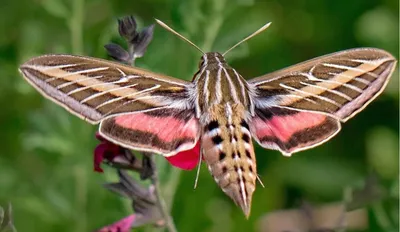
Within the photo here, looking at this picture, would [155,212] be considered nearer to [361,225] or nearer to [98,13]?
[361,225]

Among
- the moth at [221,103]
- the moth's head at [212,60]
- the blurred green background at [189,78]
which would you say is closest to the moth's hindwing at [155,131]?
→ the moth at [221,103]

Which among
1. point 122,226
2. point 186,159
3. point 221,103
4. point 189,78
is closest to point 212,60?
Result: point 221,103

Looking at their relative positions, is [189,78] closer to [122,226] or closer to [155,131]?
[122,226]

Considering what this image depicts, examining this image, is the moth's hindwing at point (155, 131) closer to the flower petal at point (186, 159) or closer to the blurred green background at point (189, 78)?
the flower petal at point (186, 159)

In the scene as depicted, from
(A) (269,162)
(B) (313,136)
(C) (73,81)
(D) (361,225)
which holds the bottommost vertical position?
(D) (361,225)

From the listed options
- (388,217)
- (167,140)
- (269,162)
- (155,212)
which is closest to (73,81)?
(167,140)

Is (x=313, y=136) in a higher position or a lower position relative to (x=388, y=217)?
higher
